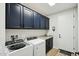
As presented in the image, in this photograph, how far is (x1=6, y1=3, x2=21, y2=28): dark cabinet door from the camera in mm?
1165

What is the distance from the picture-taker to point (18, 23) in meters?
1.37

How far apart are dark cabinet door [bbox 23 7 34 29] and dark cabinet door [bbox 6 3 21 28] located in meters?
0.18

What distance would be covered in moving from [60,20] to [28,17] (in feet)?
2.67

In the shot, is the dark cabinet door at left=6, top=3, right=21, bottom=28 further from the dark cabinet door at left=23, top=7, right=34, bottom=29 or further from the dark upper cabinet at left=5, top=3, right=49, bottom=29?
the dark cabinet door at left=23, top=7, right=34, bottom=29

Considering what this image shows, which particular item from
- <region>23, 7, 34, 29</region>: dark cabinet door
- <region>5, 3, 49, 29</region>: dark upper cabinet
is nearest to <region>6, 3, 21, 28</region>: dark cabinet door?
<region>5, 3, 49, 29</region>: dark upper cabinet

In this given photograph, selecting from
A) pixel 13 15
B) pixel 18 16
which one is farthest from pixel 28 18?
pixel 13 15

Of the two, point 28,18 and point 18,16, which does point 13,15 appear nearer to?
point 18,16

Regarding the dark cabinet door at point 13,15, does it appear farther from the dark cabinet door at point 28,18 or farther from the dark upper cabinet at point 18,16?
the dark cabinet door at point 28,18

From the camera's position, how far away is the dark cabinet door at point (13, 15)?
3.82 feet

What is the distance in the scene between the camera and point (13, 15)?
1.25 m

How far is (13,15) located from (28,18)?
1.52 feet

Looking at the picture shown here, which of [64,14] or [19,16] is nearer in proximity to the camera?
[19,16]

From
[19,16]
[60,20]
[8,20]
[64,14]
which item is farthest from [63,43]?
[8,20]

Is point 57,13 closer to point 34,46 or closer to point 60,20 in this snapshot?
point 60,20
